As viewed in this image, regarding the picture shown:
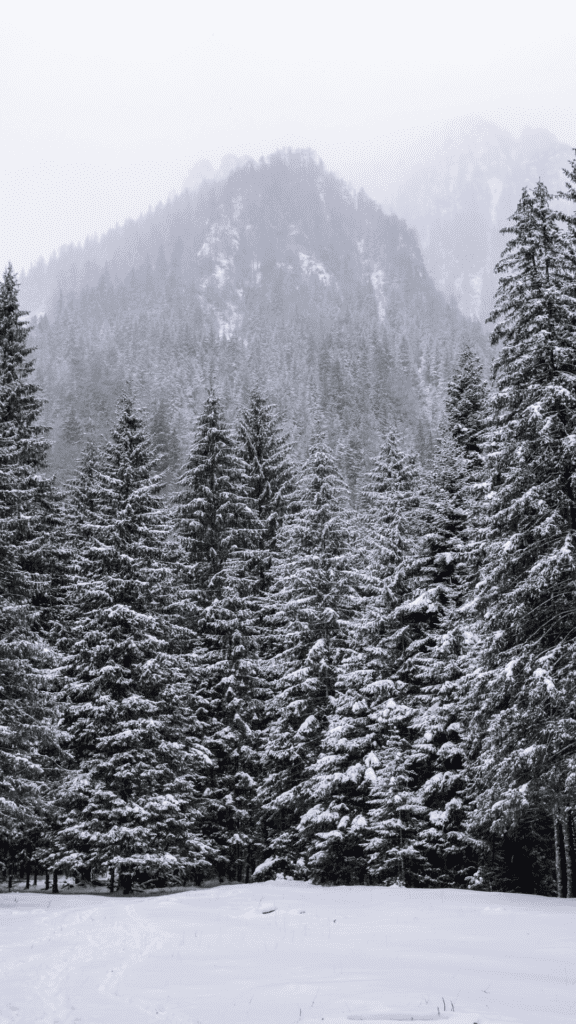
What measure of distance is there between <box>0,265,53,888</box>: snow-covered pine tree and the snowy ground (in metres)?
2.77

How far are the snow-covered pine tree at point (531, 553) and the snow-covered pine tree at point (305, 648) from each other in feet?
22.0

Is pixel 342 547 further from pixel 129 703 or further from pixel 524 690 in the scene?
pixel 524 690

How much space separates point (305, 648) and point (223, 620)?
3.11 metres

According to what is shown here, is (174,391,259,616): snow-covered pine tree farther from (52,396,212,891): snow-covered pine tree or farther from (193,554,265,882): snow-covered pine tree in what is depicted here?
(52,396,212,891): snow-covered pine tree

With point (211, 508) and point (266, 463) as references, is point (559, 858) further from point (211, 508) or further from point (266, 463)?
point (266, 463)

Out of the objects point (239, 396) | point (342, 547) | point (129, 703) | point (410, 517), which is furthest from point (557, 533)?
point (239, 396)

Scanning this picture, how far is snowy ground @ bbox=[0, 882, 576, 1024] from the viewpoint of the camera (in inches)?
305

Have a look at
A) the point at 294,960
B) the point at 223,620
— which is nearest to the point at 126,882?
the point at 223,620

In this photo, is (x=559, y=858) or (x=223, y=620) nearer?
(x=559, y=858)

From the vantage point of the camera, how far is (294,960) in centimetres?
1055

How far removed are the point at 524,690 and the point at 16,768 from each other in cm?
1197

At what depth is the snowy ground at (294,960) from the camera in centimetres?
775

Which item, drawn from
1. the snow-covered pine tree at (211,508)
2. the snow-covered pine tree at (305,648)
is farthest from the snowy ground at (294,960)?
the snow-covered pine tree at (211,508)

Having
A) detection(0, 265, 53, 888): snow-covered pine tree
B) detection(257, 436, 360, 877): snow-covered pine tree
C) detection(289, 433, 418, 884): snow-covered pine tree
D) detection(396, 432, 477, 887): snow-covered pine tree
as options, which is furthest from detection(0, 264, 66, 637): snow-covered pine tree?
detection(396, 432, 477, 887): snow-covered pine tree
